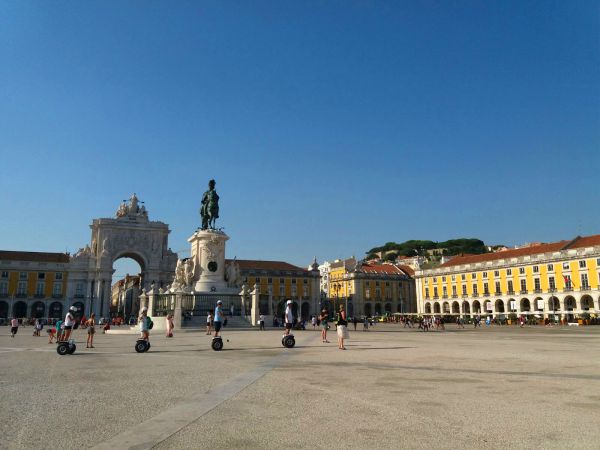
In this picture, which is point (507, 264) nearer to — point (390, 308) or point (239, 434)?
point (390, 308)

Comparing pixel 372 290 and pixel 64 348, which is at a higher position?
pixel 372 290

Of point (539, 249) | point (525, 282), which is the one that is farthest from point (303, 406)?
point (539, 249)

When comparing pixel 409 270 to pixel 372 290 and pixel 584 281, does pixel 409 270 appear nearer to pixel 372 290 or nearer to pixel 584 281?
pixel 372 290

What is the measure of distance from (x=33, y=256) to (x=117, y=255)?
1463cm

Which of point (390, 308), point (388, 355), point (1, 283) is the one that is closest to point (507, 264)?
point (390, 308)

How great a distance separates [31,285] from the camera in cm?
8725

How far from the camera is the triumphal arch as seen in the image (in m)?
89.2

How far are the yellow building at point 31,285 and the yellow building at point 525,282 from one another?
221 feet

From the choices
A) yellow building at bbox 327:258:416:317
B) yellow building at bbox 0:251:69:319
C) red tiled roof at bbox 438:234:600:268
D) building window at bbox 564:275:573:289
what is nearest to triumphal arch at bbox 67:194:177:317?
yellow building at bbox 0:251:69:319

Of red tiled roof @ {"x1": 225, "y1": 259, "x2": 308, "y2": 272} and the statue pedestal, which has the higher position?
red tiled roof @ {"x1": 225, "y1": 259, "x2": 308, "y2": 272}

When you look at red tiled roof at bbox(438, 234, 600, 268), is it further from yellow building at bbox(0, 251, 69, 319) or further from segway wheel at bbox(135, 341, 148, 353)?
yellow building at bbox(0, 251, 69, 319)

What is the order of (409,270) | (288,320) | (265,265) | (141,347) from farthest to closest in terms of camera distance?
1. (409,270)
2. (265,265)
3. (288,320)
4. (141,347)

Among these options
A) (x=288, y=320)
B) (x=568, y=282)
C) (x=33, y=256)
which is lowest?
(x=288, y=320)

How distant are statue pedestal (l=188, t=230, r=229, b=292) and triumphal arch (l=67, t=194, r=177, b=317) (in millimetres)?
55866
